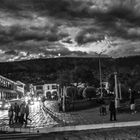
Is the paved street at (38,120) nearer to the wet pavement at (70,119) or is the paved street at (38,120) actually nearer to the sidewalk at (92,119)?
the wet pavement at (70,119)

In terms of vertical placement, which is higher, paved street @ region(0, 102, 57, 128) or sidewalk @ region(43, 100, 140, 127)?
sidewalk @ region(43, 100, 140, 127)

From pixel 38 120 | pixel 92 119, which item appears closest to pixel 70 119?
pixel 92 119

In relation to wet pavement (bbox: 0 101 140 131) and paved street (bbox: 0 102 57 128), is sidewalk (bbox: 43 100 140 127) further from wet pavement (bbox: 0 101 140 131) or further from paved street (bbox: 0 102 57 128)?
paved street (bbox: 0 102 57 128)

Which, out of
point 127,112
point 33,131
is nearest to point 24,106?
point 33,131

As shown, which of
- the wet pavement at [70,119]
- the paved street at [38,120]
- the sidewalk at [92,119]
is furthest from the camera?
the paved street at [38,120]

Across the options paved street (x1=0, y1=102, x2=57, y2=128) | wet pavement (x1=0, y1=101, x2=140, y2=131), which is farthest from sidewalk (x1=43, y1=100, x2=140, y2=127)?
paved street (x1=0, y1=102, x2=57, y2=128)

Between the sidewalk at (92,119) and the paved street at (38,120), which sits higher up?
the sidewalk at (92,119)

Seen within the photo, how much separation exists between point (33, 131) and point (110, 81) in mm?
75866

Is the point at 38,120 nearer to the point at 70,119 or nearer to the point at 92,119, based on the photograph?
the point at 70,119

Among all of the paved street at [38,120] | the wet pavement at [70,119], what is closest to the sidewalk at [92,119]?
the wet pavement at [70,119]

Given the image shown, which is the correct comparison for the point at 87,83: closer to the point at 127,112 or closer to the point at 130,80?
the point at 130,80

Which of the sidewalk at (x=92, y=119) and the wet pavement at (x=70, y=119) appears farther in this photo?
the wet pavement at (x=70, y=119)

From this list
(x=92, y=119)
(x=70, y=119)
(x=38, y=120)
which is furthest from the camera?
(x=38, y=120)

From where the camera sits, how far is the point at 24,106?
2809cm
